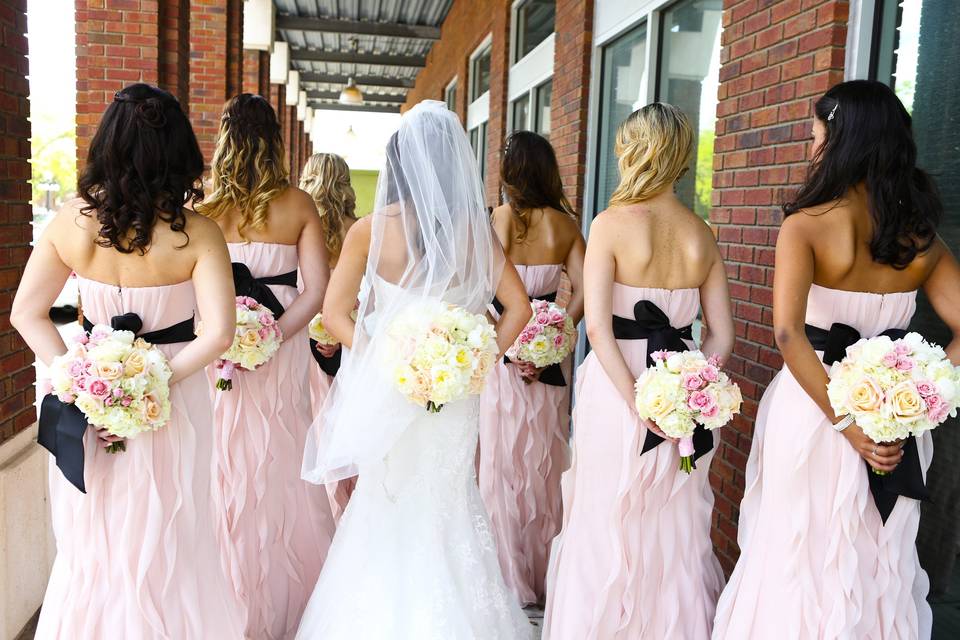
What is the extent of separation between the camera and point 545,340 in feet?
13.9

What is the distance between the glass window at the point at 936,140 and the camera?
126 inches

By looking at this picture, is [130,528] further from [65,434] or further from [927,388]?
[927,388]

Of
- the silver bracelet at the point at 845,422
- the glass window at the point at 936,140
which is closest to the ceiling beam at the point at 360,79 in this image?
the glass window at the point at 936,140

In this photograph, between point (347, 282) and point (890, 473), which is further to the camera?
point (347, 282)

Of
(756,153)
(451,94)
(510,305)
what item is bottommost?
(510,305)

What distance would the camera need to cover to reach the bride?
9.91ft

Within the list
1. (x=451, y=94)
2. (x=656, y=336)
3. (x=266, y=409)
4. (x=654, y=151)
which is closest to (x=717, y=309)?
(x=656, y=336)

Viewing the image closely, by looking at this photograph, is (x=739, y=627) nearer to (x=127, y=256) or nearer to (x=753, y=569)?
(x=753, y=569)

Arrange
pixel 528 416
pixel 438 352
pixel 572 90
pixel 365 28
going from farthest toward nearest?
pixel 365 28 → pixel 572 90 → pixel 528 416 → pixel 438 352

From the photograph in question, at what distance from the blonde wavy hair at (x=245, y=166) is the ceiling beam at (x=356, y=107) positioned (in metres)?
Result: 30.7

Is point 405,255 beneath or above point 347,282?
above

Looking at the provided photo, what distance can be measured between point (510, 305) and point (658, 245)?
2.01ft

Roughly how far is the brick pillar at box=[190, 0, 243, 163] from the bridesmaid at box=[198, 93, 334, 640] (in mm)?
5771

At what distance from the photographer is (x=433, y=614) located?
3.01 meters
